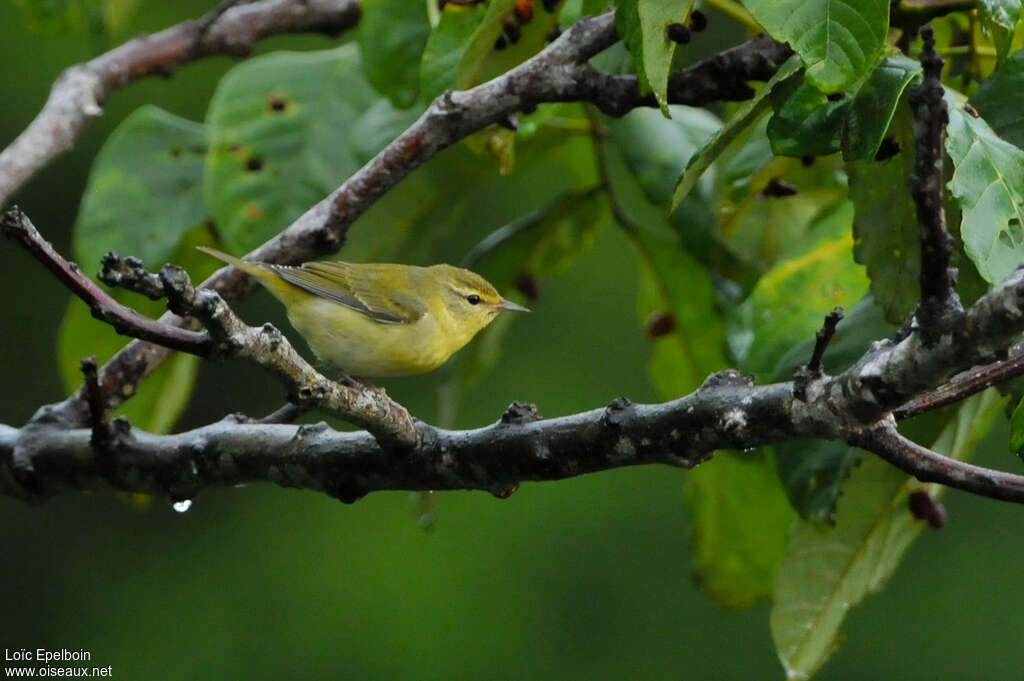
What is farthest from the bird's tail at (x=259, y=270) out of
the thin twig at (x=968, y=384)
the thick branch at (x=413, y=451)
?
the thin twig at (x=968, y=384)

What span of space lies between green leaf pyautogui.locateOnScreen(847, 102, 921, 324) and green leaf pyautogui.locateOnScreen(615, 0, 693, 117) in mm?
465

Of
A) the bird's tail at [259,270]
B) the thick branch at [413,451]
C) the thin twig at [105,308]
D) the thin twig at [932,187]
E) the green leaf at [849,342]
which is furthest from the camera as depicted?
the bird's tail at [259,270]

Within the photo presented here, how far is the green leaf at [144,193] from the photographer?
3531 millimetres

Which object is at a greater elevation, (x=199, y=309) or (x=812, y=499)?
(x=199, y=309)

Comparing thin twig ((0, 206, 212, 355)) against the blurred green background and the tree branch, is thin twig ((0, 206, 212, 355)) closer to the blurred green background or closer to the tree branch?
the tree branch

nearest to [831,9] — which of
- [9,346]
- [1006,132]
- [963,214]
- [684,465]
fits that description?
[963,214]

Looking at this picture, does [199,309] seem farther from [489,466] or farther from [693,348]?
[693,348]

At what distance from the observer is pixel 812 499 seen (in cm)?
264

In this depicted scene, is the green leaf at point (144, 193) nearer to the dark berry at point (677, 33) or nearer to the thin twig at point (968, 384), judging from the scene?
the dark berry at point (677, 33)

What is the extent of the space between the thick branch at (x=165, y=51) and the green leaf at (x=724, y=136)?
1892 mm

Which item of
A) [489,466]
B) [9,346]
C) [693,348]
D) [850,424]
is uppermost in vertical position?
[850,424]

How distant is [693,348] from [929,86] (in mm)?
2016

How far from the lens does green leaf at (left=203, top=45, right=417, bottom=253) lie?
11.1 feet

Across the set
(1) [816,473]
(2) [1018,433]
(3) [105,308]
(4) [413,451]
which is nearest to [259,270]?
(4) [413,451]
